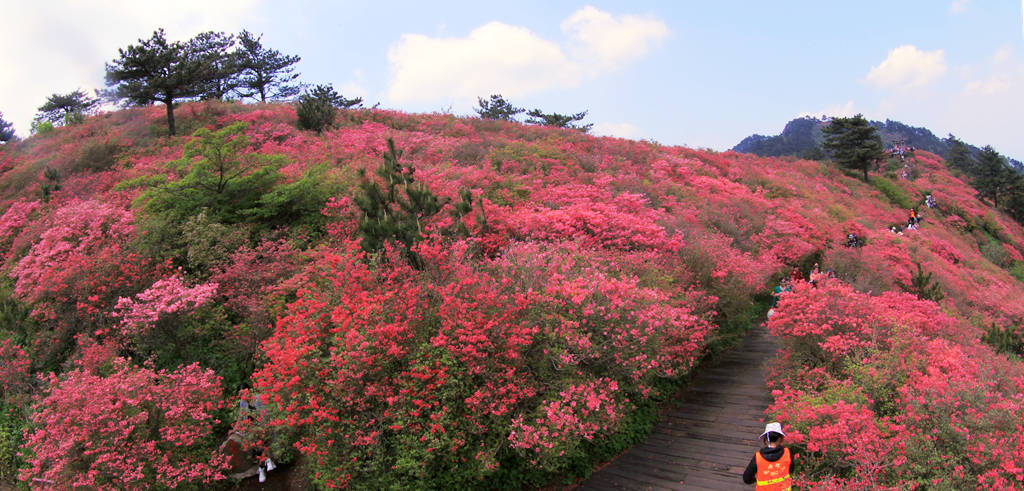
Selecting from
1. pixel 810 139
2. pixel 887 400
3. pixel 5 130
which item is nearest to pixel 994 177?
pixel 887 400

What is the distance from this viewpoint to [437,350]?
6.88m

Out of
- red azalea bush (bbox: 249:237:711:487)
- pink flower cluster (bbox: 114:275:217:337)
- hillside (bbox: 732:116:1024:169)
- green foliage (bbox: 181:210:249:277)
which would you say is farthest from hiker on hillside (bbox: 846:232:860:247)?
hillside (bbox: 732:116:1024:169)

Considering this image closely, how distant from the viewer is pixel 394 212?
9.58m

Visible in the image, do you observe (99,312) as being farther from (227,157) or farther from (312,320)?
(312,320)

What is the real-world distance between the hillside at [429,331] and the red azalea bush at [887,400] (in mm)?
40

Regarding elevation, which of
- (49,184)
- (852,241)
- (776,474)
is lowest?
(776,474)

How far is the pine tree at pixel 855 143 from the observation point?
36375 millimetres

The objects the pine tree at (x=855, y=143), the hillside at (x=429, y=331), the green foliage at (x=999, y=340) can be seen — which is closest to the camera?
the hillside at (x=429, y=331)

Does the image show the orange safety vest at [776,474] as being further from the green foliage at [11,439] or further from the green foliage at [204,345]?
the green foliage at [11,439]

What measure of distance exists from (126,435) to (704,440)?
337 inches

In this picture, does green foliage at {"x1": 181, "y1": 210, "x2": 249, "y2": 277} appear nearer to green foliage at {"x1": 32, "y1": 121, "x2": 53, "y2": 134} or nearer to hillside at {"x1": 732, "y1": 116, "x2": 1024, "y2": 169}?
green foliage at {"x1": 32, "y1": 121, "x2": 53, "y2": 134}

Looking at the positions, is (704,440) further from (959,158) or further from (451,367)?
(959,158)

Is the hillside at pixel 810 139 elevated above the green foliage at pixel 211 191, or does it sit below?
above

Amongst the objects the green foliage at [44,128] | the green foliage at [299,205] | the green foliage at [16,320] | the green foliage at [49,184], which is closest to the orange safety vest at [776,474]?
the green foliage at [299,205]
